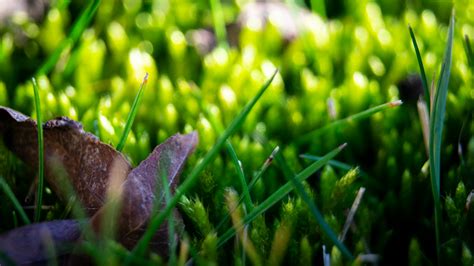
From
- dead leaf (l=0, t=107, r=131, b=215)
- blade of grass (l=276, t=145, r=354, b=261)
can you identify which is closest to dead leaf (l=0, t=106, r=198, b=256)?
dead leaf (l=0, t=107, r=131, b=215)

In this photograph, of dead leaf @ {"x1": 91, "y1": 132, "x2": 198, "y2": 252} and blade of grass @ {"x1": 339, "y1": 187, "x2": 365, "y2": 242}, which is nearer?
dead leaf @ {"x1": 91, "y1": 132, "x2": 198, "y2": 252}

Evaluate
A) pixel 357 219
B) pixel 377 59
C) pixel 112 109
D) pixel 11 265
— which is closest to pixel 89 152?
pixel 11 265

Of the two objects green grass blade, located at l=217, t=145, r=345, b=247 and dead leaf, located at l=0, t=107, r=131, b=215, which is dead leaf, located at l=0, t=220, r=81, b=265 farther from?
green grass blade, located at l=217, t=145, r=345, b=247

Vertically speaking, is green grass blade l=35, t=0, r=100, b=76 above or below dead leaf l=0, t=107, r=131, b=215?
above

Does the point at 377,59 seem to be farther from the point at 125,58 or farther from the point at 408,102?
the point at 125,58

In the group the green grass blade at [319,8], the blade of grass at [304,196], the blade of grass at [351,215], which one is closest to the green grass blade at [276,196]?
the blade of grass at [304,196]
